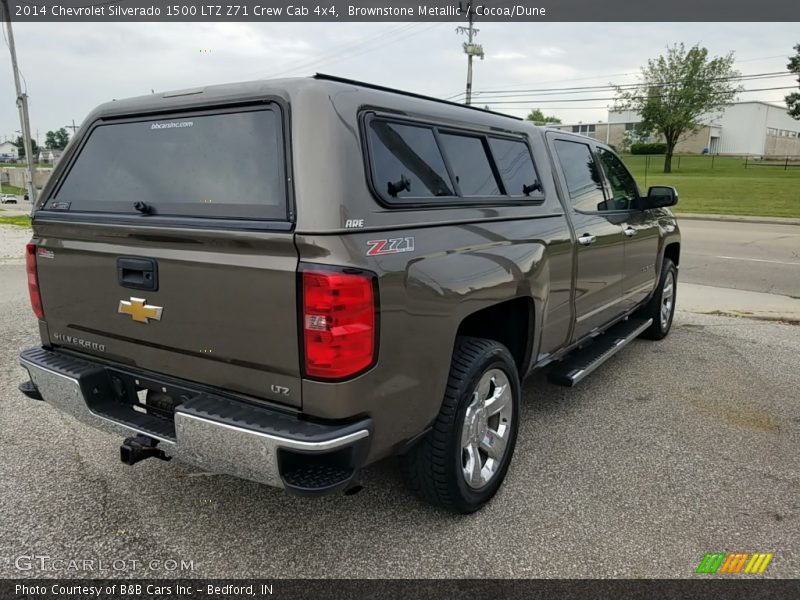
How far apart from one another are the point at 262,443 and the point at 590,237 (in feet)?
8.89

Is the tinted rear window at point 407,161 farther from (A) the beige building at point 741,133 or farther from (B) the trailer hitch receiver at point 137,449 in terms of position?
(A) the beige building at point 741,133

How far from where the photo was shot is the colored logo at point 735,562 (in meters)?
2.64

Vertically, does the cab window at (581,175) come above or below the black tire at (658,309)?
above

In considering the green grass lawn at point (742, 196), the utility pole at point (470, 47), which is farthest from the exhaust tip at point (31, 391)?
the utility pole at point (470, 47)

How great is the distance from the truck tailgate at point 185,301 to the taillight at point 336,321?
0.07 meters

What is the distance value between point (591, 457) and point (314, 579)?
6.08 feet

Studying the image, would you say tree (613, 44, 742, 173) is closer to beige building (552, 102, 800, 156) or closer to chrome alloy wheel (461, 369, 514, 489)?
beige building (552, 102, 800, 156)

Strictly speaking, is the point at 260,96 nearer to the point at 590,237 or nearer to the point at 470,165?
the point at 470,165

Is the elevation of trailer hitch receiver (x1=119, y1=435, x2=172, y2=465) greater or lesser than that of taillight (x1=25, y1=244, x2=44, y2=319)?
lesser

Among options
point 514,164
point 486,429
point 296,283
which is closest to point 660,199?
point 514,164

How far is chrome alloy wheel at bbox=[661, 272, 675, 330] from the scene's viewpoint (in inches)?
240

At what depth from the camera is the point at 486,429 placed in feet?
10.2

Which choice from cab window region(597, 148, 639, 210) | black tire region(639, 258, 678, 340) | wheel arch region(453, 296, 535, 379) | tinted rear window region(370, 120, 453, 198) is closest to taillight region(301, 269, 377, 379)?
tinted rear window region(370, 120, 453, 198)
